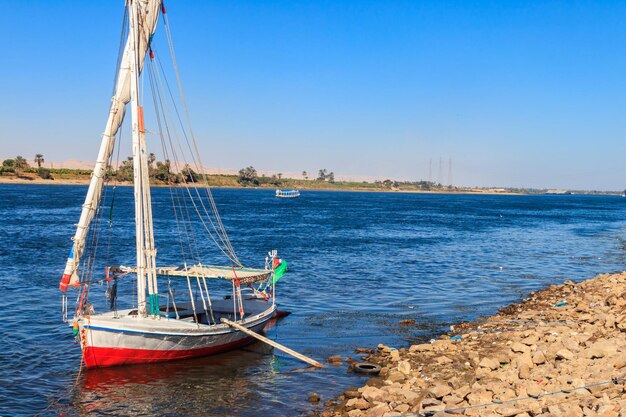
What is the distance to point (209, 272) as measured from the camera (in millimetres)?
26922

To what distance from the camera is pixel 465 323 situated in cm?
3005

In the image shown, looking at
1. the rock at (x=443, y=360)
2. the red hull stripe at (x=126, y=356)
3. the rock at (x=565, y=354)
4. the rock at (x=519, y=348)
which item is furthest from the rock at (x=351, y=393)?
the red hull stripe at (x=126, y=356)

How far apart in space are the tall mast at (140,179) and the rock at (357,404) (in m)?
10.0

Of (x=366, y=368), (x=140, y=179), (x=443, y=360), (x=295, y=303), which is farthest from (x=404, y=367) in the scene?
(x=295, y=303)

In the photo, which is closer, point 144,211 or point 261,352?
point 144,211

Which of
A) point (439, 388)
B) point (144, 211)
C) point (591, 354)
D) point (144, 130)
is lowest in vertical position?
point (439, 388)

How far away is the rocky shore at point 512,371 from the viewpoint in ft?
47.2

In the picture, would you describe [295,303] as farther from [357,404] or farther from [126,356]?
[357,404]

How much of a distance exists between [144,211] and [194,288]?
16.3 metres

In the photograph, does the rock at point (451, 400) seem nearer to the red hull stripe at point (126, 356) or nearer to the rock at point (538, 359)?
the rock at point (538, 359)

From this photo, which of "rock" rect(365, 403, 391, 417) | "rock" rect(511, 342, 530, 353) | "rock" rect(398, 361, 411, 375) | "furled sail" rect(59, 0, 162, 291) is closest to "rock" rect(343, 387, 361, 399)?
"rock" rect(398, 361, 411, 375)

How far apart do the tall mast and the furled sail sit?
0.70ft

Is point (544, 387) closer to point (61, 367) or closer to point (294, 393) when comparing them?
point (294, 393)

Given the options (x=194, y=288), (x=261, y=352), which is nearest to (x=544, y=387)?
(x=261, y=352)
